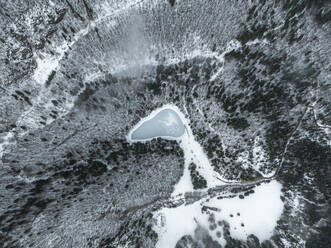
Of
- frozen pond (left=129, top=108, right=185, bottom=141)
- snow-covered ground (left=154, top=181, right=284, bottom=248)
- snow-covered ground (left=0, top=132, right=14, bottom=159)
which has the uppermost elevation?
frozen pond (left=129, top=108, right=185, bottom=141)

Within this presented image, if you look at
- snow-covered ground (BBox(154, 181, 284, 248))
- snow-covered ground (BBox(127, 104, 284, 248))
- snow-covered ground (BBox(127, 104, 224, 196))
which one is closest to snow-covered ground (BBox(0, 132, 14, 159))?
snow-covered ground (BBox(127, 104, 284, 248))

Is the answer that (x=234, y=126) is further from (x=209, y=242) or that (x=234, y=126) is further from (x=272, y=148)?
(x=209, y=242)

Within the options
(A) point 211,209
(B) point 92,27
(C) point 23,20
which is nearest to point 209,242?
(A) point 211,209

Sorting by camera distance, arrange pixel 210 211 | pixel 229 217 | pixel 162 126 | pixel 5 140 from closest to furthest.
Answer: pixel 5 140, pixel 229 217, pixel 210 211, pixel 162 126

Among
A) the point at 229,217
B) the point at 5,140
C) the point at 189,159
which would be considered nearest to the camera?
the point at 5,140

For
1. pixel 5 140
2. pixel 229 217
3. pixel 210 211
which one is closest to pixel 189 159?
pixel 210 211

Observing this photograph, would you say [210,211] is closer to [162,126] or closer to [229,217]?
[229,217]

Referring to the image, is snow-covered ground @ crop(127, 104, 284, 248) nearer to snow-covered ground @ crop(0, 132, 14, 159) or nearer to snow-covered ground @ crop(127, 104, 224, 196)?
snow-covered ground @ crop(127, 104, 224, 196)

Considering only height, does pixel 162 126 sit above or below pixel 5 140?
above
